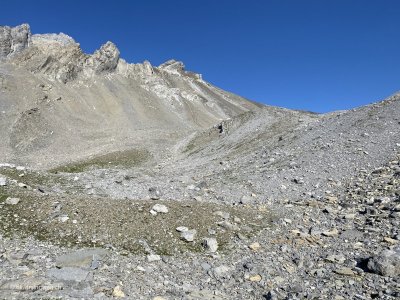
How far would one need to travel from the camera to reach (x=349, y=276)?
35.0 feet

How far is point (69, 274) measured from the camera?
9.98m

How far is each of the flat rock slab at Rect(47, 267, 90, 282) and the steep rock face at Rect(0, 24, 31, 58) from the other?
88.7 metres

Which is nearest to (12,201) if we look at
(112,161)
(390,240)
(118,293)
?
(118,293)

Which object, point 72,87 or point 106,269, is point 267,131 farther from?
point 72,87

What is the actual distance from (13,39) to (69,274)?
9223 centimetres

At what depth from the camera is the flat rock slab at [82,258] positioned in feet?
34.9

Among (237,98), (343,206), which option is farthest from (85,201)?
(237,98)

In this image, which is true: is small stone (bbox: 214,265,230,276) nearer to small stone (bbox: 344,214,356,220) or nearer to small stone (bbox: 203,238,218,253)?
small stone (bbox: 203,238,218,253)

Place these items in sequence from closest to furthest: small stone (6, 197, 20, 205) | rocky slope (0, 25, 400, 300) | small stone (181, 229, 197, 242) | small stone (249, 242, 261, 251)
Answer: rocky slope (0, 25, 400, 300) < small stone (249, 242, 261, 251) < small stone (181, 229, 197, 242) < small stone (6, 197, 20, 205)

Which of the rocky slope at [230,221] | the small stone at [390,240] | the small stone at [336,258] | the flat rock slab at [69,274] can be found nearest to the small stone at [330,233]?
the rocky slope at [230,221]

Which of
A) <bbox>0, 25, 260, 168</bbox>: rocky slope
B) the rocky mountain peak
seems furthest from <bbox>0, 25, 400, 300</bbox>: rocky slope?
the rocky mountain peak

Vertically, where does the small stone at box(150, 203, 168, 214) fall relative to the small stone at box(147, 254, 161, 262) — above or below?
above

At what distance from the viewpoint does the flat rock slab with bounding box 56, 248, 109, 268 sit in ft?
34.9

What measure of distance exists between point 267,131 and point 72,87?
202 ft
